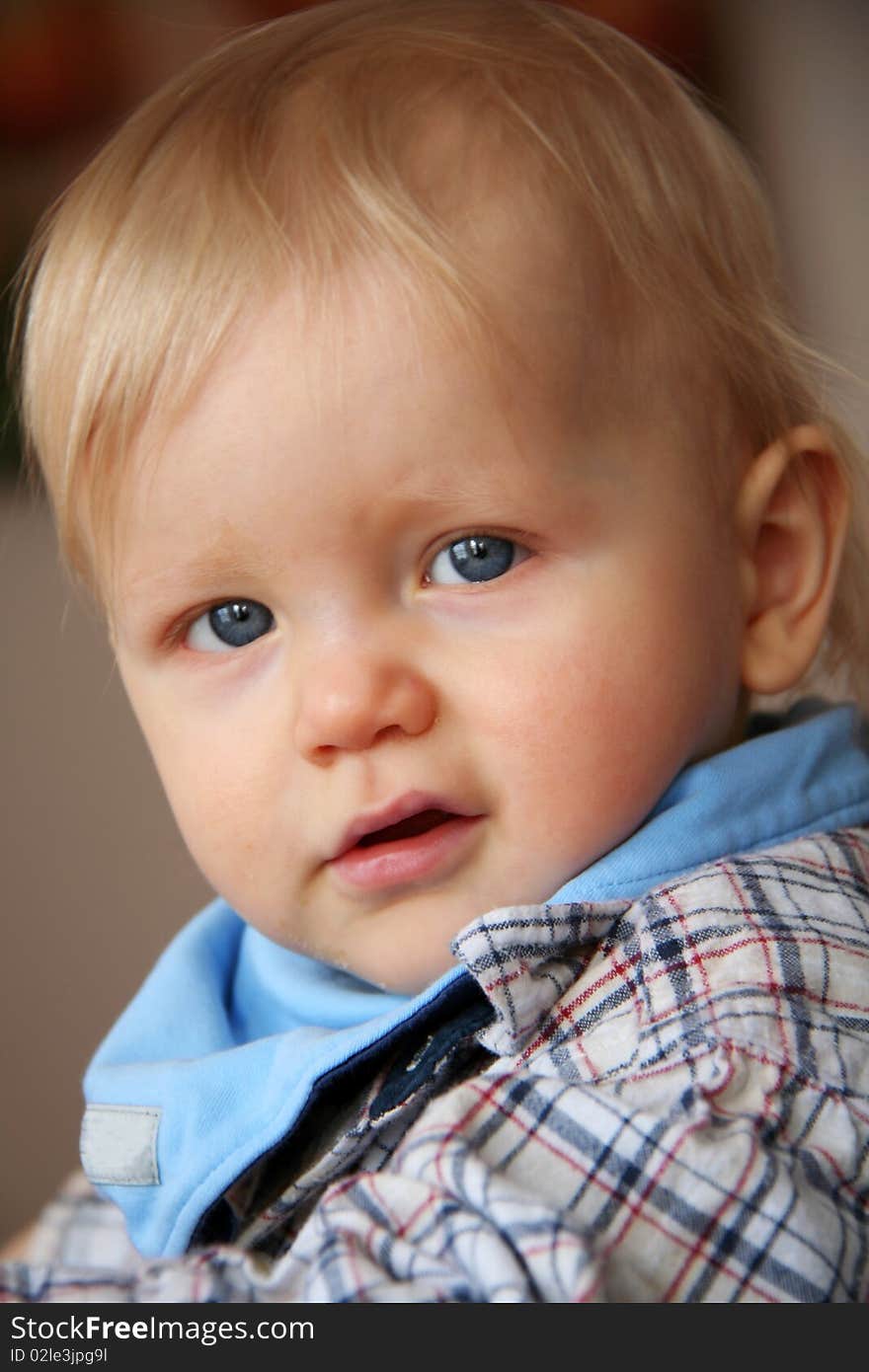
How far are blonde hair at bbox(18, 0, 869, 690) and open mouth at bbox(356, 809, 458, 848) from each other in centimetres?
21

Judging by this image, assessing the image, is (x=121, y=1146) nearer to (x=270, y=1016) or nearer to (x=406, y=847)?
(x=270, y=1016)

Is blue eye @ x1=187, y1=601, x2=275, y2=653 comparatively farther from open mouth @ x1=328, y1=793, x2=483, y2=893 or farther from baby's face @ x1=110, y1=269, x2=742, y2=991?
open mouth @ x1=328, y1=793, x2=483, y2=893

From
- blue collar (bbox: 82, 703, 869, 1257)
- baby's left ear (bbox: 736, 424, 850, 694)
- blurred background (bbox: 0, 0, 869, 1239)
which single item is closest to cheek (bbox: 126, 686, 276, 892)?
blue collar (bbox: 82, 703, 869, 1257)

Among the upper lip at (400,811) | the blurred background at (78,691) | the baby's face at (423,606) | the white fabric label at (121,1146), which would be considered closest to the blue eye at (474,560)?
the baby's face at (423,606)

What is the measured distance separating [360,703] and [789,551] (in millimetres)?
290

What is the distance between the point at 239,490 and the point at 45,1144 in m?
0.91

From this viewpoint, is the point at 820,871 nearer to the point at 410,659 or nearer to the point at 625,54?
the point at 410,659

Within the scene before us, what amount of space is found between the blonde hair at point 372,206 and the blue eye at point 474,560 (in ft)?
0.31

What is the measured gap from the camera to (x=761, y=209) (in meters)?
0.94

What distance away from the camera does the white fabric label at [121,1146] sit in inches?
34.3

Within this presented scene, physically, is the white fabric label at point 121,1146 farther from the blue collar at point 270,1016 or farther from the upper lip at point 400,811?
the upper lip at point 400,811

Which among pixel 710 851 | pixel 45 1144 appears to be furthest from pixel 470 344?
pixel 45 1144

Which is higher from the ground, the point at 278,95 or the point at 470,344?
the point at 278,95

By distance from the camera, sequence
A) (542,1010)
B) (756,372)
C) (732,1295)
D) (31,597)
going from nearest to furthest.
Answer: (732,1295), (542,1010), (756,372), (31,597)
